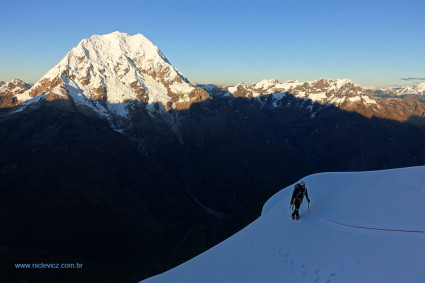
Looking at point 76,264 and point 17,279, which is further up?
point 17,279

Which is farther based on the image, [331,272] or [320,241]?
[320,241]

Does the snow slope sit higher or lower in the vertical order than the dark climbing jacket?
lower

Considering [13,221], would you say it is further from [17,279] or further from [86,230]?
[17,279]

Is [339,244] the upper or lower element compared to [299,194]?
lower

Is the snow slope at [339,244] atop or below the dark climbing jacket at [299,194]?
below

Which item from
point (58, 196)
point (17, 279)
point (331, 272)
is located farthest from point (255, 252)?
point (58, 196)

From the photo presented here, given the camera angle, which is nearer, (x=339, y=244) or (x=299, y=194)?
(x=339, y=244)

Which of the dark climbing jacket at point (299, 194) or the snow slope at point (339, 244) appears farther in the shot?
the dark climbing jacket at point (299, 194)

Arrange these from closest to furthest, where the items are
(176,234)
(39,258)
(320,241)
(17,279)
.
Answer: (320,241) → (17,279) → (39,258) → (176,234)
